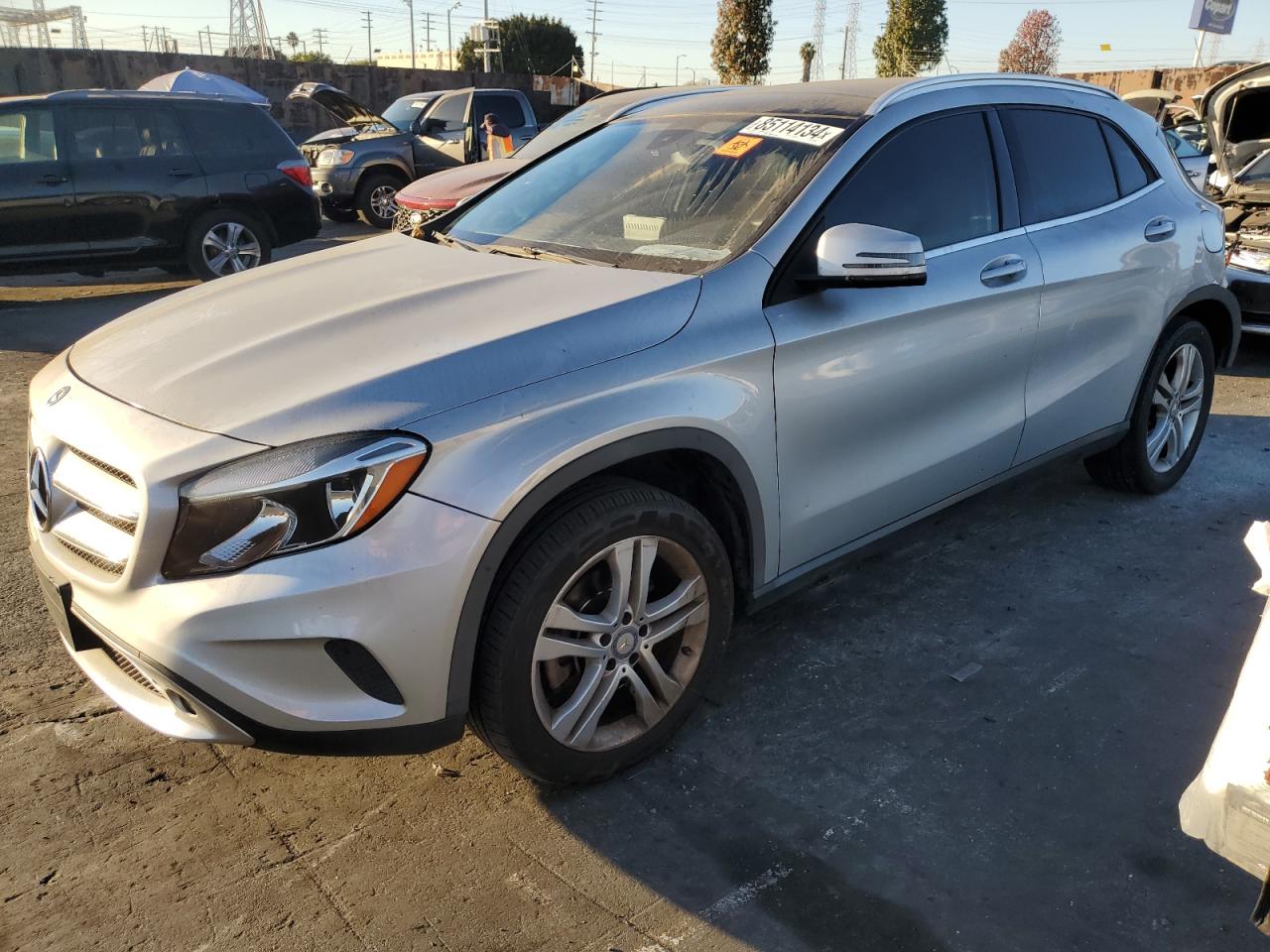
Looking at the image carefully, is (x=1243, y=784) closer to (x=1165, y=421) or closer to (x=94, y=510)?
(x=94, y=510)

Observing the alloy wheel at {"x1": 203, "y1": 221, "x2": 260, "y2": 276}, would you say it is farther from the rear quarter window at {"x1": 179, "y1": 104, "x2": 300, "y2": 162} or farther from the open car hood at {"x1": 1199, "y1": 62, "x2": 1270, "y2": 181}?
the open car hood at {"x1": 1199, "y1": 62, "x2": 1270, "y2": 181}

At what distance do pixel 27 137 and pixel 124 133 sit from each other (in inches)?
30.7

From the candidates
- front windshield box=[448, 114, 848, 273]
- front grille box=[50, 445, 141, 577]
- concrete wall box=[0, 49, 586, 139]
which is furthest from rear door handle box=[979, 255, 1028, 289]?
concrete wall box=[0, 49, 586, 139]

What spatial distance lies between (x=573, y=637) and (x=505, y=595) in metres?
0.28

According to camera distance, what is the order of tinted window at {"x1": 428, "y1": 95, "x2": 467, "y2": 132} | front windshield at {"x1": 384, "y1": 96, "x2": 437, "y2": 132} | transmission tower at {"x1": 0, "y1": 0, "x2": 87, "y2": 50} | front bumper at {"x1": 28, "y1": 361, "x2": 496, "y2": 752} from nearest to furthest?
front bumper at {"x1": 28, "y1": 361, "x2": 496, "y2": 752}, tinted window at {"x1": 428, "y1": 95, "x2": 467, "y2": 132}, front windshield at {"x1": 384, "y1": 96, "x2": 437, "y2": 132}, transmission tower at {"x1": 0, "y1": 0, "x2": 87, "y2": 50}

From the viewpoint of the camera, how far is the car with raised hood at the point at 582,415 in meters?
2.12

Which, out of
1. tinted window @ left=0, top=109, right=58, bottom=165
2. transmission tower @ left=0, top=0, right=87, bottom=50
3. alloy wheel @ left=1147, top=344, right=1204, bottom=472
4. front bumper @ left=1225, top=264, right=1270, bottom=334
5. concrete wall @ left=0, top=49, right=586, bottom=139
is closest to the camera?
alloy wheel @ left=1147, top=344, right=1204, bottom=472

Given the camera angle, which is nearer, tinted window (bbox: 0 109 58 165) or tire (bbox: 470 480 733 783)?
tire (bbox: 470 480 733 783)

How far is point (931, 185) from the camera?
3330 millimetres

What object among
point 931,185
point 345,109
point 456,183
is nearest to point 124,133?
point 456,183

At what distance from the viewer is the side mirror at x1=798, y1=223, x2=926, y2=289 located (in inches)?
108

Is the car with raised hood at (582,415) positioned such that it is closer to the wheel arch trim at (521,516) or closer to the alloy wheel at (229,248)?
the wheel arch trim at (521,516)

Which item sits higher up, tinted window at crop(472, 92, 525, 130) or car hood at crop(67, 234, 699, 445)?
tinted window at crop(472, 92, 525, 130)

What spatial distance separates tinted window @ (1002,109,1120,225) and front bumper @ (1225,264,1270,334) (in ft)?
12.5
